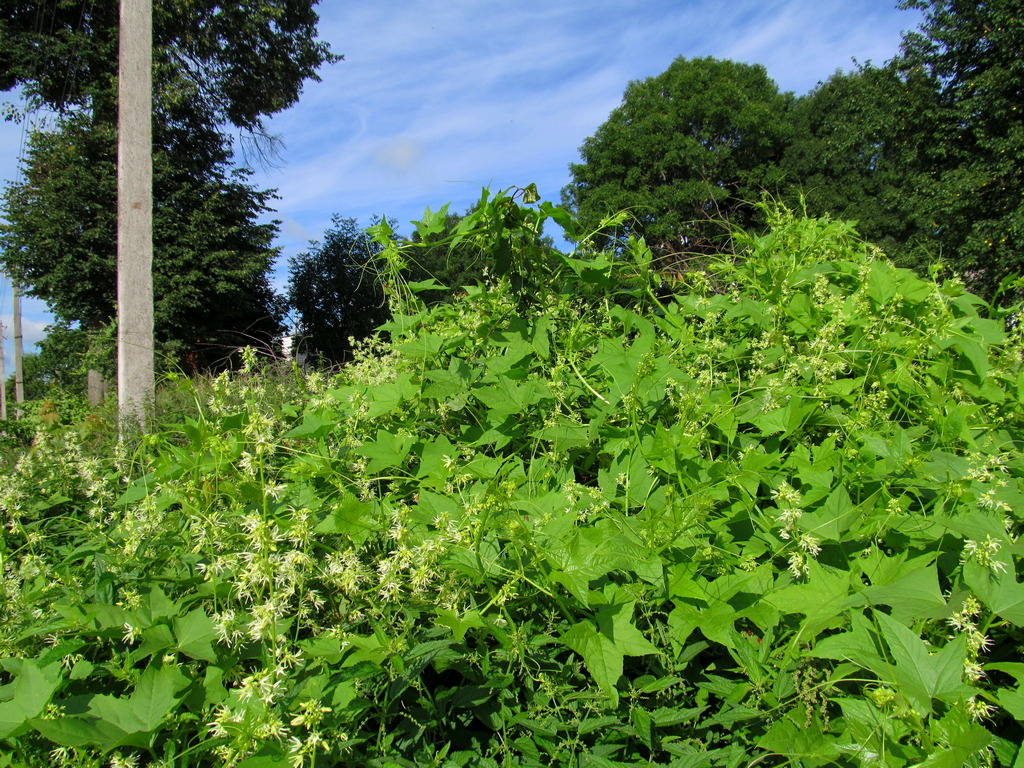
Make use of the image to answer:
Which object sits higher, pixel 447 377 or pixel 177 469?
pixel 447 377

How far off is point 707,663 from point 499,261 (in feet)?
3.58

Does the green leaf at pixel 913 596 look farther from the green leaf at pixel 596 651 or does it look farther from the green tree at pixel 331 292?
the green tree at pixel 331 292

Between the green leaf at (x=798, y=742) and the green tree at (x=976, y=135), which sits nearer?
the green leaf at (x=798, y=742)

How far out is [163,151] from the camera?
15.6 metres

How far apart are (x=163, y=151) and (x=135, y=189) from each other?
12534 millimetres

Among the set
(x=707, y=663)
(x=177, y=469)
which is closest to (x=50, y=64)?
(x=177, y=469)

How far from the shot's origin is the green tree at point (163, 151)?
14430 mm

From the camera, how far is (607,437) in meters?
1.48

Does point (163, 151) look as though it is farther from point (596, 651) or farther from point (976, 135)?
point (976, 135)

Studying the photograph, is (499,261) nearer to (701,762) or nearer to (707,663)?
(707,663)

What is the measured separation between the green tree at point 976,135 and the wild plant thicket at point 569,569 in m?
14.8

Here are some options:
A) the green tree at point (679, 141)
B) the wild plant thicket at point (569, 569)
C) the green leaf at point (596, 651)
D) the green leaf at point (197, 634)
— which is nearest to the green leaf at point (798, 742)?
the wild plant thicket at point (569, 569)

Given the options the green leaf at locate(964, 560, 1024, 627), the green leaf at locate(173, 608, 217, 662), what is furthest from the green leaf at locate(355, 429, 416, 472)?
the green leaf at locate(964, 560, 1024, 627)

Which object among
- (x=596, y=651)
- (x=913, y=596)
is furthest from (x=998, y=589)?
(x=596, y=651)
